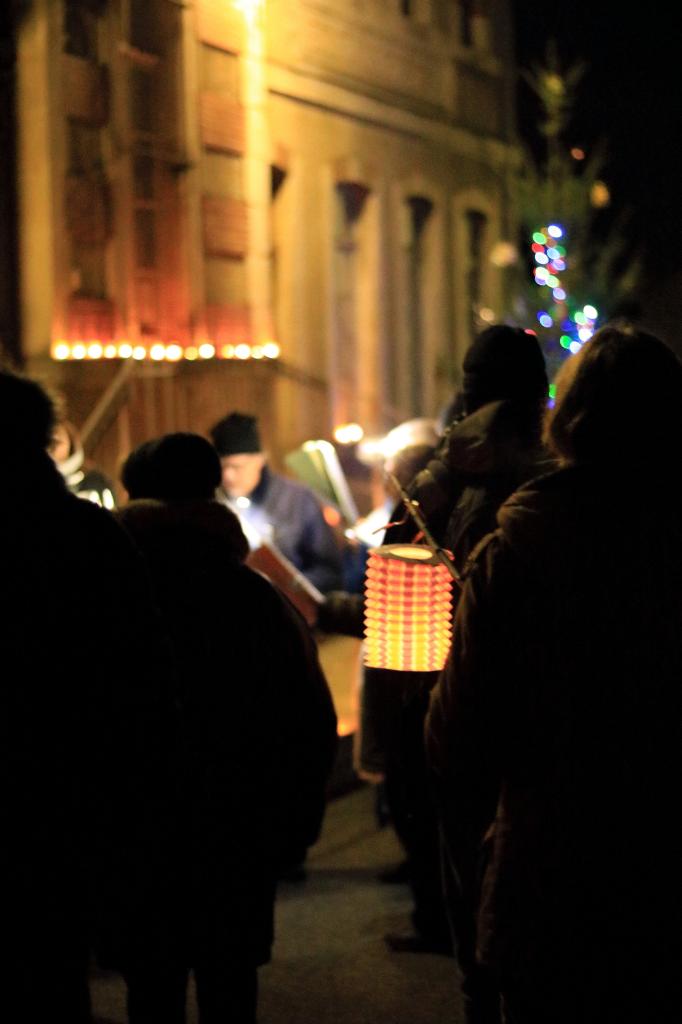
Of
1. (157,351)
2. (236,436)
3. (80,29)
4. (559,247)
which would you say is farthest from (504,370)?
(559,247)

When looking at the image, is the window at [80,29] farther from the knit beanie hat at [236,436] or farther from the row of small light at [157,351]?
the knit beanie hat at [236,436]

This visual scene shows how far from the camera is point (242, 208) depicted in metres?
10.7

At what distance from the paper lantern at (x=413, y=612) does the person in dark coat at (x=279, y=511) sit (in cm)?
329

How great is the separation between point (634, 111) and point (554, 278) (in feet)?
10.3

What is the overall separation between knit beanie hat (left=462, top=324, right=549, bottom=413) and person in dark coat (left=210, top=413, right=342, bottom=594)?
9.81 feet

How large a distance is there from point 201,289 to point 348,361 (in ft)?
10.1

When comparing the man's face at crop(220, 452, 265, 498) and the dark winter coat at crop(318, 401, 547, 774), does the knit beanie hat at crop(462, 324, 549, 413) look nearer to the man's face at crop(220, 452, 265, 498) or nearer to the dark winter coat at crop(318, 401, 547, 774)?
the dark winter coat at crop(318, 401, 547, 774)

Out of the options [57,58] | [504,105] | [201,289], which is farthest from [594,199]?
[57,58]

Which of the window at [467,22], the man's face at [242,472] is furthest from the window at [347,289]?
Result: the man's face at [242,472]

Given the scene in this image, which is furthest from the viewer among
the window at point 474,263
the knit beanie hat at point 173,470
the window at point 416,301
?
the window at point 474,263

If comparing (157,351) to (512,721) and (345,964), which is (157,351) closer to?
(345,964)

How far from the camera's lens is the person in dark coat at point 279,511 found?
748cm

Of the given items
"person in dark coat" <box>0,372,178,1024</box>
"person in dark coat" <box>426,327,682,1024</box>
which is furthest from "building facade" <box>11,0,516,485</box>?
"person in dark coat" <box>426,327,682,1024</box>

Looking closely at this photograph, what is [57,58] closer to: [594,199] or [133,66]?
[133,66]
